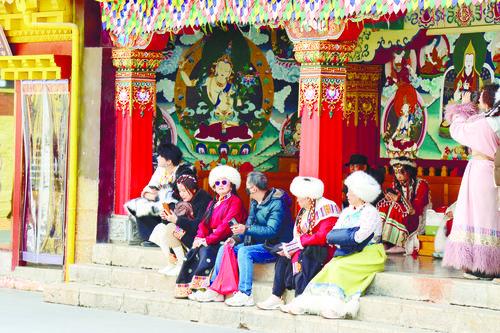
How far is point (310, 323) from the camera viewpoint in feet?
47.6

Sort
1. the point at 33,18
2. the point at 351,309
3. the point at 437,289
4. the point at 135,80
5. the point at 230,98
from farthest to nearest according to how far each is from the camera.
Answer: the point at 230,98 < the point at 33,18 < the point at 135,80 < the point at 351,309 < the point at 437,289

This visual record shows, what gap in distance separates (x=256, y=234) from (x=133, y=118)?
3030mm

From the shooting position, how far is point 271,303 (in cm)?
1517

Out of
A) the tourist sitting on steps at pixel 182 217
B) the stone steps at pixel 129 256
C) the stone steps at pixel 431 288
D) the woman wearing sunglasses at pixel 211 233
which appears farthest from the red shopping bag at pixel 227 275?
the stone steps at pixel 129 256

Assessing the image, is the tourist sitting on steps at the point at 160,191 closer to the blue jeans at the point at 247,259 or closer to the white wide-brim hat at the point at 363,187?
the blue jeans at the point at 247,259

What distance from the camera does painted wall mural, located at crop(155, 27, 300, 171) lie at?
19.5 m

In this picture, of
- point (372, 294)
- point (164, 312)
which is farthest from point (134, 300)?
point (372, 294)

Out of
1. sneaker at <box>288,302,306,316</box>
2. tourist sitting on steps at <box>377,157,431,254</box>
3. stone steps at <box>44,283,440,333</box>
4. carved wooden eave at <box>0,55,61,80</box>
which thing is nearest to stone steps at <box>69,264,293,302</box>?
Answer: stone steps at <box>44,283,440,333</box>

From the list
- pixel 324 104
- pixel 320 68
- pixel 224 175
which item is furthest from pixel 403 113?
pixel 224 175

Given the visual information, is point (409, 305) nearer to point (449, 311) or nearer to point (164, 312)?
point (449, 311)

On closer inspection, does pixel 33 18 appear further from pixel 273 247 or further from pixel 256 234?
pixel 273 247

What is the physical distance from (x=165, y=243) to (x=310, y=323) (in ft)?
8.53

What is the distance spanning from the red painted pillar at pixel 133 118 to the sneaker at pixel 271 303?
3305 millimetres

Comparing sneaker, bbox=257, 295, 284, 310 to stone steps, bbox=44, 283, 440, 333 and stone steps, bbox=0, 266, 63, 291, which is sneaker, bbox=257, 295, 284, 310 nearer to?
stone steps, bbox=44, 283, 440, 333
